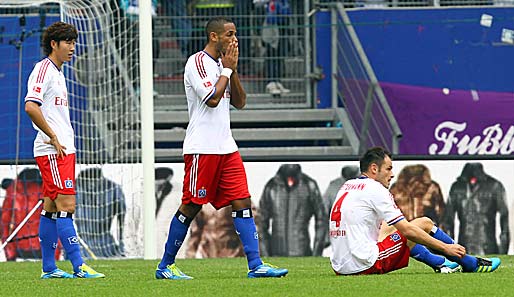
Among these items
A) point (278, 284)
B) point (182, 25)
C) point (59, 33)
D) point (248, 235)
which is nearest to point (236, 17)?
point (182, 25)

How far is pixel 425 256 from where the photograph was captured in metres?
9.62

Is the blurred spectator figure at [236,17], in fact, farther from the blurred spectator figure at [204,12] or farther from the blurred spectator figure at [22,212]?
the blurred spectator figure at [22,212]

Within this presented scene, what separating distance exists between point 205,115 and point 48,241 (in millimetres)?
1685

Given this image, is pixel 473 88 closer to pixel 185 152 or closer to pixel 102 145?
pixel 102 145

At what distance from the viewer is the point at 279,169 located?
1472cm

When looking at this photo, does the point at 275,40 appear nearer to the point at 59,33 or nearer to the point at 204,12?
the point at 204,12

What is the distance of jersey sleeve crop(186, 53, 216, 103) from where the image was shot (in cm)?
932

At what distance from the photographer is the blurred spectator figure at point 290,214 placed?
47.5 ft

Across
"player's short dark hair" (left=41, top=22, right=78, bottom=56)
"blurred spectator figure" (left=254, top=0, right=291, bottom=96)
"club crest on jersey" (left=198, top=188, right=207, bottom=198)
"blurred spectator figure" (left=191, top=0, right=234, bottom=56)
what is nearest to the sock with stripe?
"club crest on jersey" (left=198, top=188, right=207, bottom=198)

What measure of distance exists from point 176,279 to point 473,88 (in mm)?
9840

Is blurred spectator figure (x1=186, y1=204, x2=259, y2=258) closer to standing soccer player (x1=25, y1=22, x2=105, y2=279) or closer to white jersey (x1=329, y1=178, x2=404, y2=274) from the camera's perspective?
A: standing soccer player (x1=25, y1=22, x2=105, y2=279)

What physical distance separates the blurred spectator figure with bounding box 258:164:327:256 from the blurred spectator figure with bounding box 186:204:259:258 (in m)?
0.23

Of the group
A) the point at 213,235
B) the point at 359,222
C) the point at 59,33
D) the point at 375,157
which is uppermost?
the point at 59,33

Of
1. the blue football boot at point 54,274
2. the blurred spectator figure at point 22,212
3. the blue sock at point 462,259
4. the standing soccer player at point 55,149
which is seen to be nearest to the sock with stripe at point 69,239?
the standing soccer player at point 55,149
